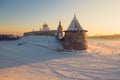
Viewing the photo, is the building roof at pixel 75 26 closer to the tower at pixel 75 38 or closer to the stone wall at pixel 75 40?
the tower at pixel 75 38

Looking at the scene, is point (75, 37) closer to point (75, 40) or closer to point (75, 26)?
point (75, 40)

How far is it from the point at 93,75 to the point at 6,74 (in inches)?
256

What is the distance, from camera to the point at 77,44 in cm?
2828

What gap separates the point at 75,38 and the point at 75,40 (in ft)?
0.95

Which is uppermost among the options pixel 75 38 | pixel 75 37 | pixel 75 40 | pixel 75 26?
pixel 75 26

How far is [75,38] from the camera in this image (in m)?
28.5

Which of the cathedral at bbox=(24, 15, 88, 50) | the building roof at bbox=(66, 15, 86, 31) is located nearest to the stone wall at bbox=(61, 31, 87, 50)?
the cathedral at bbox=(24, 15, 88, 50)

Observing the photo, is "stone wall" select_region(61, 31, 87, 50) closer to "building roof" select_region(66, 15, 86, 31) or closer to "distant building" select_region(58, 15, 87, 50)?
"distant building" select_region(58, 15, 87, 50)

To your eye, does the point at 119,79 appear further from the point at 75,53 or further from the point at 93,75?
the point at 75,53

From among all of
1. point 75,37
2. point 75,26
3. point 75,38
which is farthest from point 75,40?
point 75,26

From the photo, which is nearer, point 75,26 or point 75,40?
point 75,40

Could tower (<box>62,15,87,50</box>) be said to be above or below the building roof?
below

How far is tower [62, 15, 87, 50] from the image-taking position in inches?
1116

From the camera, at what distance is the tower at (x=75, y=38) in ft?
93.0
